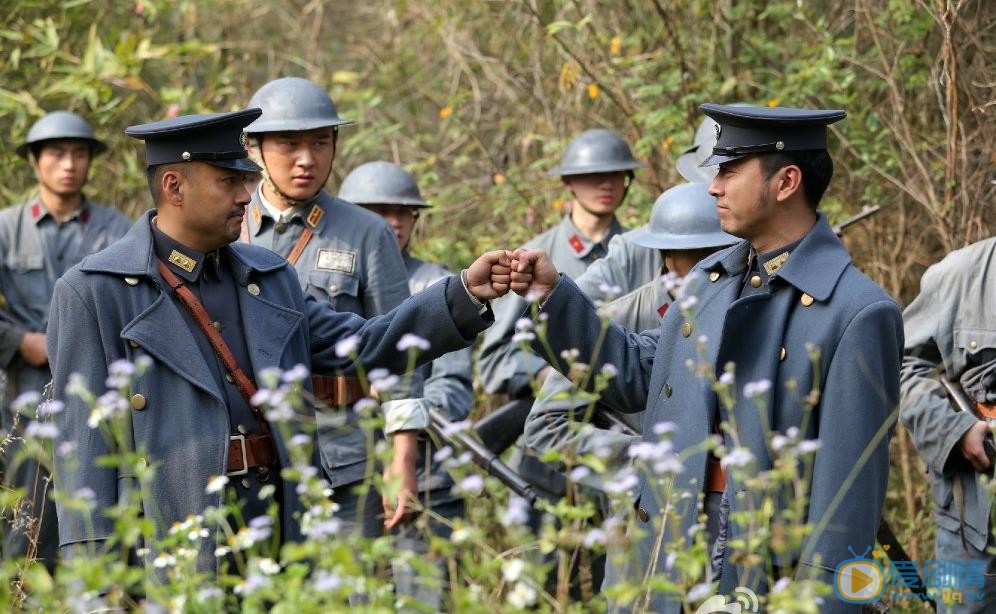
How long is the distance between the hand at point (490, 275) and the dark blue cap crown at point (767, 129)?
0.73 metres

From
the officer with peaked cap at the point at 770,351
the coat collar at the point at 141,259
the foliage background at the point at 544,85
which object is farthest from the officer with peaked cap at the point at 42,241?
the officer with peaked cap at the point at 770,351

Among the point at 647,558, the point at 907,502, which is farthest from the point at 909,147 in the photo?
the point at 647,558

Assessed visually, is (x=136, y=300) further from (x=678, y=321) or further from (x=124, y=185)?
(x=124, y=185)

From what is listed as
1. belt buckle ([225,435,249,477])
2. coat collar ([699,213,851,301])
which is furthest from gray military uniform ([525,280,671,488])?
belt buckle ([225,435,249,477])

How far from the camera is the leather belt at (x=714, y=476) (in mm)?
3990

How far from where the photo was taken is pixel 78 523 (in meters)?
3.89

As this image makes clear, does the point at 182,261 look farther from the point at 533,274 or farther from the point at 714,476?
the point at 714,476

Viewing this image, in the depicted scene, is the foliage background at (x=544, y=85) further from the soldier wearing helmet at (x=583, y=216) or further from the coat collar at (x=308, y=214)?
the coat collar at (x=308, y=214)

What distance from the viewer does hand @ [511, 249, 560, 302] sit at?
4.35m

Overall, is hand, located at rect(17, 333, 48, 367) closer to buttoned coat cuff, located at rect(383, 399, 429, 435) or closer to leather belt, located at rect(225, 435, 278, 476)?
buttoned coat cuff, located at rect(383, 399, 429, 435)

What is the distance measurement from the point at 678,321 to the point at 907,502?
3.82 metres

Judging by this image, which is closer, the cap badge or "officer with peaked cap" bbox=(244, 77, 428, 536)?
the cap badge

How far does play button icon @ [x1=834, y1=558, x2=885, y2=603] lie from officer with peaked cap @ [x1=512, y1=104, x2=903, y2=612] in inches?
1.1

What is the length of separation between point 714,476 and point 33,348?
4966mm
